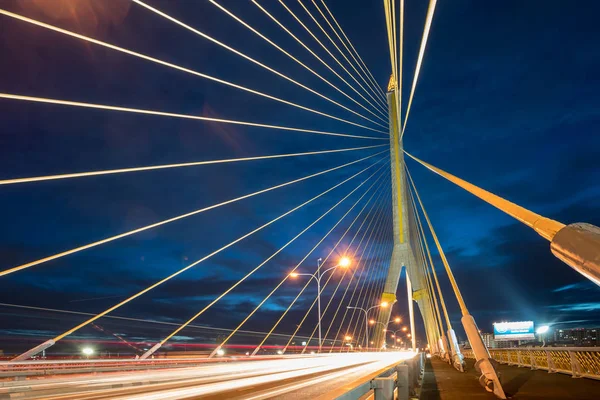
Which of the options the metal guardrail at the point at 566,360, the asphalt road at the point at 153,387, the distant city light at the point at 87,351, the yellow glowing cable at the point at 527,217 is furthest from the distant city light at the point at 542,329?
the yellow glowing cable at the point at 527,217

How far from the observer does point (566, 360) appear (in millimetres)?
16891

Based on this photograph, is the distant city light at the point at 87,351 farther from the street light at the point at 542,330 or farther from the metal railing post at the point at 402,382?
the street light at the point at 542,330

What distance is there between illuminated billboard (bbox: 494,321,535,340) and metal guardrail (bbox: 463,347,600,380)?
54.1 meters

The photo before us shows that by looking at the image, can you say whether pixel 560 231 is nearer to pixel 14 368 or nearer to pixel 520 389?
pixel 520 389

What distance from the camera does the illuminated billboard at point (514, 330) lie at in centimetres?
7275

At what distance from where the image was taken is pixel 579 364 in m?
15.2

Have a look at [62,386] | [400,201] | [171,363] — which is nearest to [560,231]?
[62,386]

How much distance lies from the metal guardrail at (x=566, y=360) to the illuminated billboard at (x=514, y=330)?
54.1m

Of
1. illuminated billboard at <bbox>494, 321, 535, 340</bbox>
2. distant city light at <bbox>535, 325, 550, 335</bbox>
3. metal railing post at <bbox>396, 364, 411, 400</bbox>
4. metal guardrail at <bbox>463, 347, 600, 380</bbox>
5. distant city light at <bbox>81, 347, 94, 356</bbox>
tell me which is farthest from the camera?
distant city light at <bbox>535, 325, 550, 335</bbox>

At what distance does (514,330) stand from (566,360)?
64.5m

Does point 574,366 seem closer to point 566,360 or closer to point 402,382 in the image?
point 566,360

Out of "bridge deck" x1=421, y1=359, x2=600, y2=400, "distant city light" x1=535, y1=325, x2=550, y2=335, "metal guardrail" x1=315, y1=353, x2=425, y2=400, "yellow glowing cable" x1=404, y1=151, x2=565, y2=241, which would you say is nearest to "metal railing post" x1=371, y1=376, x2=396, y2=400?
"metal guardrail" x1=315, y1=353, x2=425, y2=400

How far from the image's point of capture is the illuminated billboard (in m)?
72.8

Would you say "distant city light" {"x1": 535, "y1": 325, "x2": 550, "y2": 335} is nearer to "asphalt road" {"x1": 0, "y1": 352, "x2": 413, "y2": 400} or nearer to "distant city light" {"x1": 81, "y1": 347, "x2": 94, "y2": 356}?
"distant city light" {"x1": 81, "y1": 347, "x2": 94, "y2": 356}
